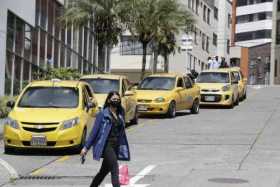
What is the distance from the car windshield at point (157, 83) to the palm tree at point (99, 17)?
6.69 meters

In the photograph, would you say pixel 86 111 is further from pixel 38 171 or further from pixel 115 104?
pixel 115 104

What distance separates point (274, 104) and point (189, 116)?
7.62m

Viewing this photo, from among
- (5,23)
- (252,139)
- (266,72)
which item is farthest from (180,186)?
(266,72)

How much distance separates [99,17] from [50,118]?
18162 millimetres

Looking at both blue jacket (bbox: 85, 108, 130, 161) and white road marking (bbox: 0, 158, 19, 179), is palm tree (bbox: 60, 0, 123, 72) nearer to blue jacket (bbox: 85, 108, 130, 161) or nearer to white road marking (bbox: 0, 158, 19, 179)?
white road marking (bbox: 0, 158, 19, 179)

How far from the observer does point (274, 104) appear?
3300 cm

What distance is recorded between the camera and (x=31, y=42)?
3183cm

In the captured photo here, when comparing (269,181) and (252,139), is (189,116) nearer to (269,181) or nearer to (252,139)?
(252,139)

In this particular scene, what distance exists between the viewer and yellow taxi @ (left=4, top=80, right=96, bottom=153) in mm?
15648

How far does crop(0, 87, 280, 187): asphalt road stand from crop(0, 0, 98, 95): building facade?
7.57 metres

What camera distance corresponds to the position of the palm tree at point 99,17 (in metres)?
33.1

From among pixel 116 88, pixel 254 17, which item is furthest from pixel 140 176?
pixel 254 17

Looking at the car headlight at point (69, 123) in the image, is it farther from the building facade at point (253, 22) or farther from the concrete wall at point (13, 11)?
the building facade at point (253, 22)

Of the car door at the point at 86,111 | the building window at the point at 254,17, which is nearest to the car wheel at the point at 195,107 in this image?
the car door at the point at 86,111
